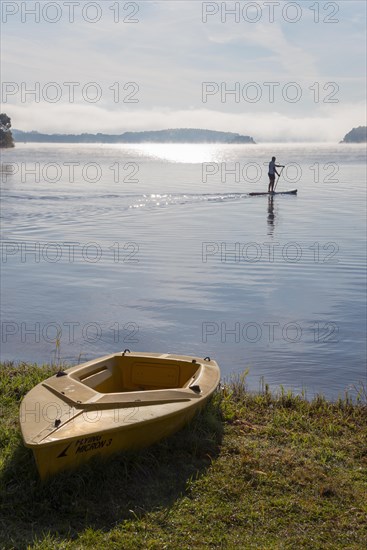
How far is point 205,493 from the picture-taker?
6.83 m

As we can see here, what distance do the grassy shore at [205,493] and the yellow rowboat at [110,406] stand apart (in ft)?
0.65

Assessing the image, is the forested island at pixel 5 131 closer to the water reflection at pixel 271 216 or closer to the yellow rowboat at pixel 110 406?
the water reflection at pixel 271 216

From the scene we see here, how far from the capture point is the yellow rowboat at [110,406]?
22.2 feet

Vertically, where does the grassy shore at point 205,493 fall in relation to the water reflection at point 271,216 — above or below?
below

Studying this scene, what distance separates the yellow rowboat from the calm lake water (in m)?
2.31

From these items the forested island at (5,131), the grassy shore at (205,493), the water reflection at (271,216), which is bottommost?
the grassy shore at (205,493)

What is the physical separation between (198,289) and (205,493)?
11.4 m

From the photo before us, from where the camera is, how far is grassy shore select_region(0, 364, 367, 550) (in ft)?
20.0

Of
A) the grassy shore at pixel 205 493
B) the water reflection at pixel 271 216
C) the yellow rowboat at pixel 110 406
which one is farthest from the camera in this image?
the water reflection at pixel 271 216

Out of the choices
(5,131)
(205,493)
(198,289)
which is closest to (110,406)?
(205,493)

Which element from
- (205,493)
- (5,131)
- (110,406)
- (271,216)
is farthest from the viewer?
(5,131)

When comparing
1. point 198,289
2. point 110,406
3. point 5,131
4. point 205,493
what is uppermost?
point 5,131

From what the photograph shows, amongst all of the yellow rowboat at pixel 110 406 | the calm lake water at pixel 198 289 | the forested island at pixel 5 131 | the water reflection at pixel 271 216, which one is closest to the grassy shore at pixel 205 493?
the yellow rowboat at pixel 110 406

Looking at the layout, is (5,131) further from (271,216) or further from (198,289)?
(198,289)
